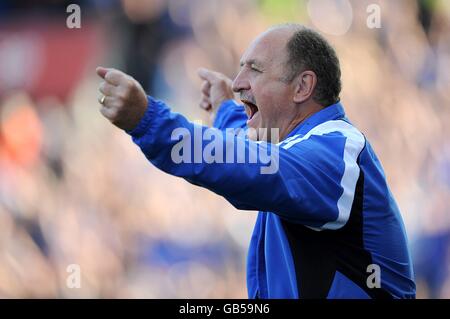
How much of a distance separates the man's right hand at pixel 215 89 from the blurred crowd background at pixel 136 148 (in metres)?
1.74

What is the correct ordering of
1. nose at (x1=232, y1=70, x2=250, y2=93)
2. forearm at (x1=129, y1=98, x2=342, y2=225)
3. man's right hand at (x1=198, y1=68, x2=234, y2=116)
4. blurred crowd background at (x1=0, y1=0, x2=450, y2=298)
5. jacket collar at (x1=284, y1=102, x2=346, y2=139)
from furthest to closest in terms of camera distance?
blurred crowd background at (x1=0, y1=0, x2=450, y2=298), man's right hand at (x1=198, y1=68, x2=234, y2=116), nose at (x1=232, y1=70, x2=250, y2=93), jacket collar at (x1=284, y1=102, x2=346, y2=139), forearm at (x1=129, y1=98, x2=342, y2=225)

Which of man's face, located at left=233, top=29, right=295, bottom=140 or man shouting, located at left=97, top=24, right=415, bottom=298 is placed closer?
man shouting, located at left=97, top=24, right=415, bottom=298

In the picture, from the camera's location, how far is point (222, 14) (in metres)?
5.19

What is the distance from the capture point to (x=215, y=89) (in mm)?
3361

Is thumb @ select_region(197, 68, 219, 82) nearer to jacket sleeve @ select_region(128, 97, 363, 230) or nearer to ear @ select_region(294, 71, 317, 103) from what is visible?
ear @ select_region(294, 71, 317, 103)

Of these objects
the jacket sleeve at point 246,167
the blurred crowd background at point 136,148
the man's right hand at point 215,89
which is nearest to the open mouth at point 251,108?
the jacket sleeve at point 246,167

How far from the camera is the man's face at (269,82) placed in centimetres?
255

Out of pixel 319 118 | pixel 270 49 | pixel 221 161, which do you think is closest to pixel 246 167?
→ pixel 221 161

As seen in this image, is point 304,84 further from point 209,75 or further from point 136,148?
point 136,148

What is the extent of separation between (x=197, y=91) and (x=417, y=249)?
1780mm

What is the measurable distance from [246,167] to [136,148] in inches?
124

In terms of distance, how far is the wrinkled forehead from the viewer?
256 centimetres

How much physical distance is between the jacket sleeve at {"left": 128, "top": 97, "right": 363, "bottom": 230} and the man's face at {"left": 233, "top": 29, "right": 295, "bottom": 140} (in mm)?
395

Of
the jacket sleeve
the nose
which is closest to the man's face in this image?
the nose
